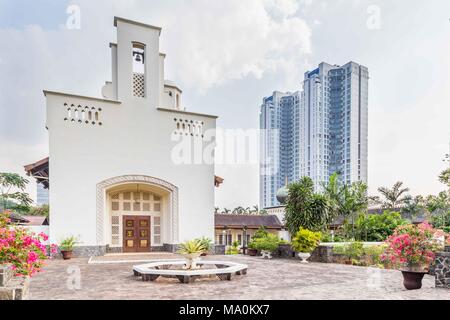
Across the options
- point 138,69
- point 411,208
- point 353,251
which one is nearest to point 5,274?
point 353,251

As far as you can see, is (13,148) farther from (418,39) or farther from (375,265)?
(418,39)

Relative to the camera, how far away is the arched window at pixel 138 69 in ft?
50.9

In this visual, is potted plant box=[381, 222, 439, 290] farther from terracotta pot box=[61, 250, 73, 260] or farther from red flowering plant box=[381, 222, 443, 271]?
terracotta pot box=[61, 250, 73, 260]

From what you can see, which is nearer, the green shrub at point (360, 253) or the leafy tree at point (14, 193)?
the green shrub at point (360, 253)

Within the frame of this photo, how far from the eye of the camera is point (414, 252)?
6.60 m

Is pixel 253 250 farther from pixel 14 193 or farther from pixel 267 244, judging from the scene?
pixel 14 193

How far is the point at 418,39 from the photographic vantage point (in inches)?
414

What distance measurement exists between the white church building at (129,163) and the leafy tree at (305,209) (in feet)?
12.9

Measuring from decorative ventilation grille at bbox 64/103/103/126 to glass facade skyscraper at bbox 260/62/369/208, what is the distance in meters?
14.2

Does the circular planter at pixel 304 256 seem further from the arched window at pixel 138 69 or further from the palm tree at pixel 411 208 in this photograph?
the palm tree at pixel 411 208

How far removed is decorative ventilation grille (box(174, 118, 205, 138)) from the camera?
15695 millimetres

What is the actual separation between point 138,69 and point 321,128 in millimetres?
16306

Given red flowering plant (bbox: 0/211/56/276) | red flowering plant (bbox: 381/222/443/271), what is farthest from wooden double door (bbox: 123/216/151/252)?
red flowering plant (bbox: 381/222/443/271)


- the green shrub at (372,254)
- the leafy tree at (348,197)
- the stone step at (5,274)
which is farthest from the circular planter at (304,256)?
the stone step at (5,274)
